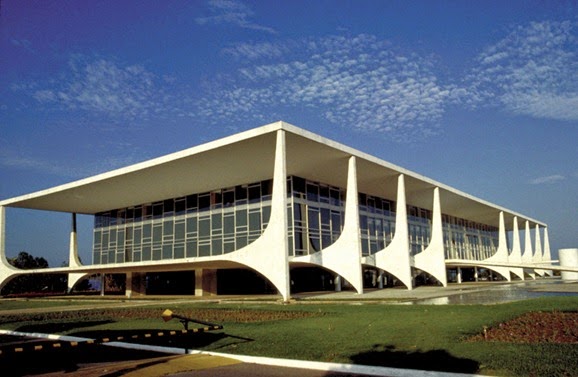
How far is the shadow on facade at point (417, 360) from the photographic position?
7.00 meters

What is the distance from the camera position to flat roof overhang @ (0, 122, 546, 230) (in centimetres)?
2798

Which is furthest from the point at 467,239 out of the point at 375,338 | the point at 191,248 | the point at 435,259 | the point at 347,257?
the point at 375,338

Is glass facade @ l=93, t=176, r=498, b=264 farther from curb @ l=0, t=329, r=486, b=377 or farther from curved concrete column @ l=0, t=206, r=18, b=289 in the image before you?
curb @ l=0, t=329, r=486, b=377

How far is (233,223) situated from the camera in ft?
122

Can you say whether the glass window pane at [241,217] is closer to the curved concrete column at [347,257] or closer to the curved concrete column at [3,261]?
the curved concrete column at [347,257]

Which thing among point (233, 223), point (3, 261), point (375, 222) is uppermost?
point (375, 222)

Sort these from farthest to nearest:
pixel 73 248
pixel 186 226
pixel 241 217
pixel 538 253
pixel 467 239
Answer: pixel 538 253, pixel 467 239, pixel 73 248, pixel 186 226, pixel 241 217

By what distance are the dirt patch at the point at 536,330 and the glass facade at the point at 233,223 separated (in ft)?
71.3

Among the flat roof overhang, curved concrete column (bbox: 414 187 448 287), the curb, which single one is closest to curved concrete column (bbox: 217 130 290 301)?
the flat roof overhang

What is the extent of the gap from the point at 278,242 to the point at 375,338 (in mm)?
15815

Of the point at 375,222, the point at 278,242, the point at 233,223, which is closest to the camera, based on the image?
the point at 278,242

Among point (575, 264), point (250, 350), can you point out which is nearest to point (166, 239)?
point (250, 350)

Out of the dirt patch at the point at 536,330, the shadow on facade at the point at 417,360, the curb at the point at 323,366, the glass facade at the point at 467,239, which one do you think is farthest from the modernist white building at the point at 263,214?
the shadow on facade at the point at 417,360

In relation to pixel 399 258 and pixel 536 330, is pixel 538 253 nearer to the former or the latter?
pixel 399 258
